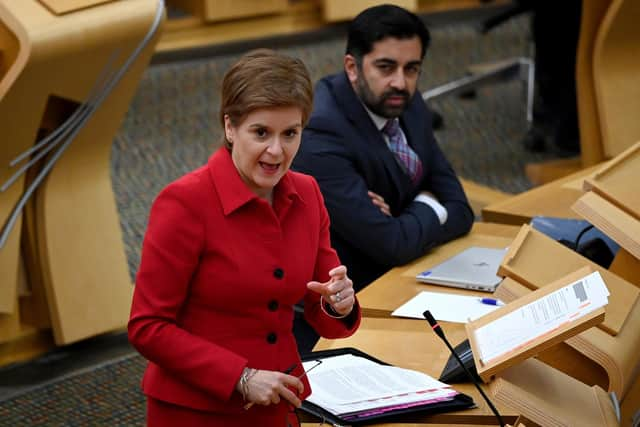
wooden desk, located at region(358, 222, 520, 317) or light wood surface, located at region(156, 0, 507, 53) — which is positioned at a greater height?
light wood surface, located at region(156, 0, 507, 53)

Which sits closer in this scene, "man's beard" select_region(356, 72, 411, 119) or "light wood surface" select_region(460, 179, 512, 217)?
"man's beard" select_region(356, 72, 411, 119)

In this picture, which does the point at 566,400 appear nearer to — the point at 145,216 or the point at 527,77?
the point at 145,216

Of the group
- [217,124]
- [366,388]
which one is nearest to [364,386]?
[366,388]

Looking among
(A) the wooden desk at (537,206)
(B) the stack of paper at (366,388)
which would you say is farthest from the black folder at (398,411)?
(A) the wooden desk at (537,206)

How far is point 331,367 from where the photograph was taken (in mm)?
2209

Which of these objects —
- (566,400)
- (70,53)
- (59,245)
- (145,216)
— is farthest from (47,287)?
(566,400)

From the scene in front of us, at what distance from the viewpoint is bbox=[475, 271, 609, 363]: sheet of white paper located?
1.70 meters

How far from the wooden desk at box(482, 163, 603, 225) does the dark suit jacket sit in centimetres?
25

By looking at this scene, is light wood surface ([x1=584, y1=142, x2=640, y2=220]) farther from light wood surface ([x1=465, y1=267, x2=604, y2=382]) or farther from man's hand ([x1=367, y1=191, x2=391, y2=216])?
man's hand ([x1=367, y1=191, x2=391, y2=216])

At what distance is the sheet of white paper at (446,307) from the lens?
8.21ft

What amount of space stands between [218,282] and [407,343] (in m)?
0.68

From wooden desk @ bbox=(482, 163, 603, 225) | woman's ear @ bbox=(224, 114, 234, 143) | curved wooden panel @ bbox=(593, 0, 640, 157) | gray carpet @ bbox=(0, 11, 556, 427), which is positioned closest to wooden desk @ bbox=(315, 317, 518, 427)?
woman's ear @ bbox=(224, 114, 234, 143)

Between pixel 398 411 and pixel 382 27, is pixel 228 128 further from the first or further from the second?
pixel 382 27

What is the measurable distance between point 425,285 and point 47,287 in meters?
1.43
